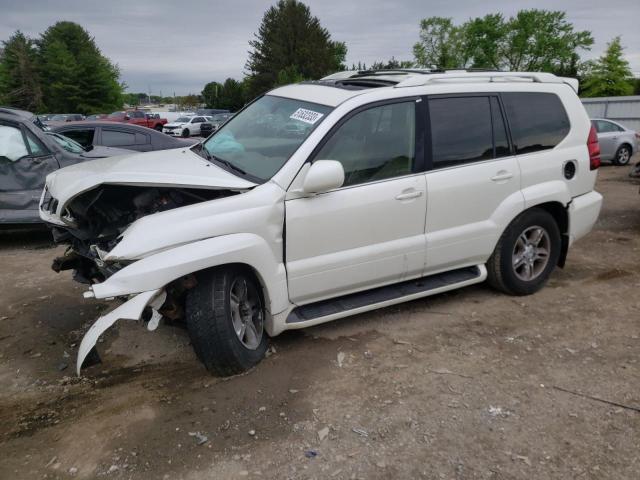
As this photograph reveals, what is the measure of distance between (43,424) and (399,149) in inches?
117

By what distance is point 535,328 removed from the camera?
4227 millimetres

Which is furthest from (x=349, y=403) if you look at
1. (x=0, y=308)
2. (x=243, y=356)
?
(x=0, y=308)

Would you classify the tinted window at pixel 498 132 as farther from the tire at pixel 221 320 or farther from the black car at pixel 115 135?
the black car at pixel 115 135

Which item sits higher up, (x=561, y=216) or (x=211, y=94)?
(x=211, y=94)

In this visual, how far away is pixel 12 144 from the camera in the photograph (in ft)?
22.3

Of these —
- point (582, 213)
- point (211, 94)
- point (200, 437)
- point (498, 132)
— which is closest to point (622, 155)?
point (582, 213)

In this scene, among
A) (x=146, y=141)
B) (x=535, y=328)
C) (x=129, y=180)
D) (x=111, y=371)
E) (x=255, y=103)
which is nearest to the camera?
(x=129, y=180)

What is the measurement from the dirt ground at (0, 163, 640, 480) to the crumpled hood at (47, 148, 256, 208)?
4.18ft

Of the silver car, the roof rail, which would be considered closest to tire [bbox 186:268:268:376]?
the roof rail

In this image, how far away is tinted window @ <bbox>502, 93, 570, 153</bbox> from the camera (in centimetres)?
448

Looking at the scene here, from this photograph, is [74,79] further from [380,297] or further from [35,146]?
[380,297]

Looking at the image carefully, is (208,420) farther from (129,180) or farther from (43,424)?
(129,180)

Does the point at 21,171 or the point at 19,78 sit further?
the point at 19,78

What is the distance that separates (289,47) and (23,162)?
65.0 m
